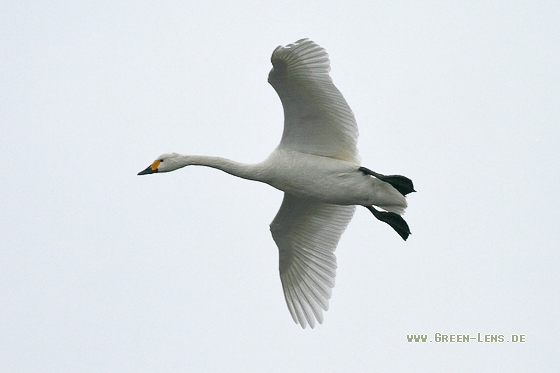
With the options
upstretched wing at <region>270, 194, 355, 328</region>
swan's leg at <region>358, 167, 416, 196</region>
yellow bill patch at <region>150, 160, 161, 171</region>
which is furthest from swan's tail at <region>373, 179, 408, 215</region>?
yellow bill patch at <region>150, 160, 161, 171</region>

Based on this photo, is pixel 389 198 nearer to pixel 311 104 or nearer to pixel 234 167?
pixel 311 104

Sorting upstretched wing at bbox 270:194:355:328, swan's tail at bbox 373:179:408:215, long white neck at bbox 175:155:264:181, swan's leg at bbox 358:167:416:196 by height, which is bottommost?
upstretched wing at bbox 270:194:355:328

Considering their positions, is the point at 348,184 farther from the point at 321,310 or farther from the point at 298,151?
the point at 321,310

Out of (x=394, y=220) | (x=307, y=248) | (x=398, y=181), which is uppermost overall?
(x=398, y=181)

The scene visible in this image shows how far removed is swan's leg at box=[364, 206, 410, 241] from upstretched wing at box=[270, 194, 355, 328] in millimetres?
946

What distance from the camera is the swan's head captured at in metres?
14.2

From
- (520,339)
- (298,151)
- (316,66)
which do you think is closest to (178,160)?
(298,151)

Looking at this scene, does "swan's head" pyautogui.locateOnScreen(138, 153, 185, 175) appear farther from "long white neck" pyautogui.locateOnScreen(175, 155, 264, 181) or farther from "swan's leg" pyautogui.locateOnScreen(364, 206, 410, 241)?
"swan's leg" pyautogui.locateOnScreen(364, 206, 410, 241)

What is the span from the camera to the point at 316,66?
42.2 ft

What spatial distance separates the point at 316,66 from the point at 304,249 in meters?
3.33

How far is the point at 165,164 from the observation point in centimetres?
1426

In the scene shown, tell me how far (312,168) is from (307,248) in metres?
1.78

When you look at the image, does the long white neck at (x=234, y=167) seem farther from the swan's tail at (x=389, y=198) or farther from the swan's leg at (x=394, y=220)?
the swan's leg at (x=394, y=220)

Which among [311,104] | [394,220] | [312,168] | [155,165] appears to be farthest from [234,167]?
[394,220]
